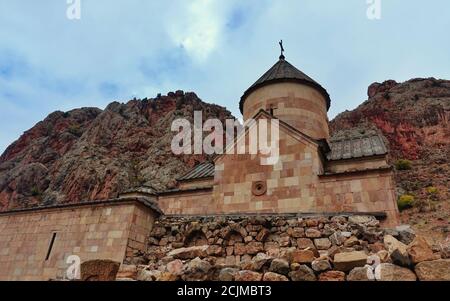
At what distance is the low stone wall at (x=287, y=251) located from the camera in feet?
8.89

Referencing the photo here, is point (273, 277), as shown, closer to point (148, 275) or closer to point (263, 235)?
point (148, 275)

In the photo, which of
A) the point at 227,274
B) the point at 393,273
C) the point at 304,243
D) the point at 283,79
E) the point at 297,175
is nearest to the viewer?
the point at 393,273

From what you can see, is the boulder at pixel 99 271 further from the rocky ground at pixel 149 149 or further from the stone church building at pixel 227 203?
the rocky ground at pixel 149 149

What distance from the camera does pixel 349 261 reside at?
113 inches

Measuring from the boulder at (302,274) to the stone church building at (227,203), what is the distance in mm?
2937

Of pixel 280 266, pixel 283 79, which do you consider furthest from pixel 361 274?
pixel 283 79

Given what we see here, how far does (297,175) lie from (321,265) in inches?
190

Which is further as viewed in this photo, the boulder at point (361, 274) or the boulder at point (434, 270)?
the boulder at point (361, 274)

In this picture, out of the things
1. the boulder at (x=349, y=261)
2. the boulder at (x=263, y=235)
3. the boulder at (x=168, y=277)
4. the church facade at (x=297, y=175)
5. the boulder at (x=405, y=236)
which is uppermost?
the church facade at (x=297, y=175)

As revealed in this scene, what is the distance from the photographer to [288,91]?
34.5ft

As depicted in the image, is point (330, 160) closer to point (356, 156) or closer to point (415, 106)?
point (356, 156)

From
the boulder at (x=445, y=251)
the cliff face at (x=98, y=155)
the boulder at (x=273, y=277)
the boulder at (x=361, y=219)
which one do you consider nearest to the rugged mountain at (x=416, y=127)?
the cliff face at (x=98, y=155)

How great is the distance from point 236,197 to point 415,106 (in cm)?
4724

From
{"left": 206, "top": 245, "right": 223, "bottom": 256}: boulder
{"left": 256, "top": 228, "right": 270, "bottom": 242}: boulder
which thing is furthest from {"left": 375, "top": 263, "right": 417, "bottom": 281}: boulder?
{"left": 206, "top": 245, "right": 223, "bottom": 256}: boulder
